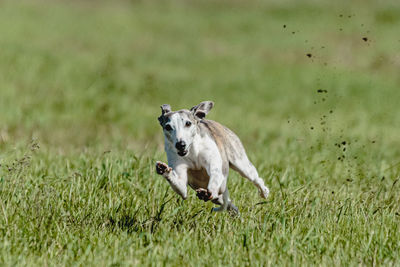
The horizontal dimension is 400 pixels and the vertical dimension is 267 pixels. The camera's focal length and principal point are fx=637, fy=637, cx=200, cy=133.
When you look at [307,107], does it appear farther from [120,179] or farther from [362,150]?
[120,179]

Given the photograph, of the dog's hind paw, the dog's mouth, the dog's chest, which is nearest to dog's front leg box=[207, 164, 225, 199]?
the dog's chest

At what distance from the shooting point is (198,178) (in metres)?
5.34

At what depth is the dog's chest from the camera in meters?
5.28

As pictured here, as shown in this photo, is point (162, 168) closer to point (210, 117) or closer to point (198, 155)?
point (198, 155)

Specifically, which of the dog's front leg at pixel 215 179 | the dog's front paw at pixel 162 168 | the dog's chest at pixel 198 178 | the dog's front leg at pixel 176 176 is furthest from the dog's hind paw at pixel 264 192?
the dog's front paw at pixel 162 168

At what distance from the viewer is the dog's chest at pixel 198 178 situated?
5.28 metres

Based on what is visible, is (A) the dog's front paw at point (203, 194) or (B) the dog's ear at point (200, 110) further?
(B) the dog's ear at point (200, 110)

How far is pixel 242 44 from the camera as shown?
28.0 metres

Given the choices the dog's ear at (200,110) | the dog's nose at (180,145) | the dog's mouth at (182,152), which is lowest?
the dog's mouth at (182,152)

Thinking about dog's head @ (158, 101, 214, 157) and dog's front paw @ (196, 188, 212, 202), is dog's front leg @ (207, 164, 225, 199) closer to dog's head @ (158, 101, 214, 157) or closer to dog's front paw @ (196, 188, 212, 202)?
dog's front paw @ (196, 188, 212, 202)

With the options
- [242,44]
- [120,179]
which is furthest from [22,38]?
[120,179]

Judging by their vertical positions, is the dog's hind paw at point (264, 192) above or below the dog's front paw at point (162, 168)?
A: below

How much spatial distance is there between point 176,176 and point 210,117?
9.54m

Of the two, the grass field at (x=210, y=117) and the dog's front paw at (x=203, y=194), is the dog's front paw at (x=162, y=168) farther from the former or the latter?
the grass field at (x=210, y=117)
